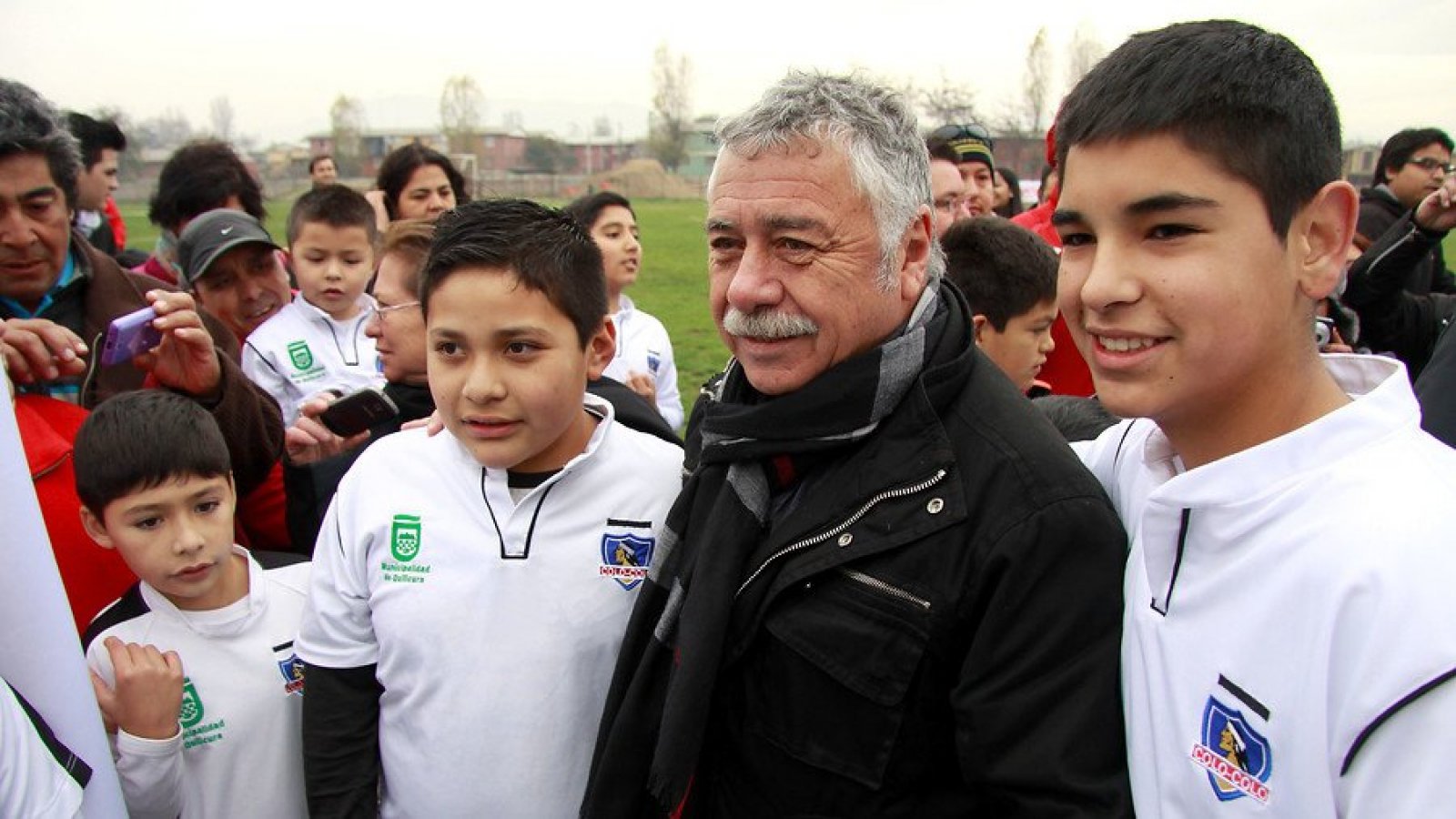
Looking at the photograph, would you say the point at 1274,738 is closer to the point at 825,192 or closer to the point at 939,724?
the point at 939,724

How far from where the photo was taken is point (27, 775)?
148 centimetres

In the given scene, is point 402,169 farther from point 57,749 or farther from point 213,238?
point 57,749

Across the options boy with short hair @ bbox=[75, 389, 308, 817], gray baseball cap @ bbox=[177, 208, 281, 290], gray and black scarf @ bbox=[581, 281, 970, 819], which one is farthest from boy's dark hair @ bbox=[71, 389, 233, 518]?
gray baseball cap @ bbox=[177, 208, 281, 290]

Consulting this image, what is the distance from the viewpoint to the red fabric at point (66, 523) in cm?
236

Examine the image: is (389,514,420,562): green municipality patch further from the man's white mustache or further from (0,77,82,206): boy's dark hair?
(0,77,82,206): boy's dark hair

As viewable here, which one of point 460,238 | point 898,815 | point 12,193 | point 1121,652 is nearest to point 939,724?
point 898,815

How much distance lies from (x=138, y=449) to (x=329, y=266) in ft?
7.57

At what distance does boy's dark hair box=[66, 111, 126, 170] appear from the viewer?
6.21 metres

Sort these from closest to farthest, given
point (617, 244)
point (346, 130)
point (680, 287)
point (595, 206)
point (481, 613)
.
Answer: point (481, 613)
point (617, 244)
point (595, 206)
point (680, 287)
point (346, 130)

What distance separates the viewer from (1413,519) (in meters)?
1.13

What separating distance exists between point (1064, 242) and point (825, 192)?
44cm

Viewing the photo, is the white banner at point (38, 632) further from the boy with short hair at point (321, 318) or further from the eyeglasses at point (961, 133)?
the eyeglasses at point (961, 133)

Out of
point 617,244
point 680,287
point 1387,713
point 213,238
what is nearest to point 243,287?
point 213,238

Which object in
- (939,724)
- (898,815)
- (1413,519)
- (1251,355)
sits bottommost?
(898,815)
